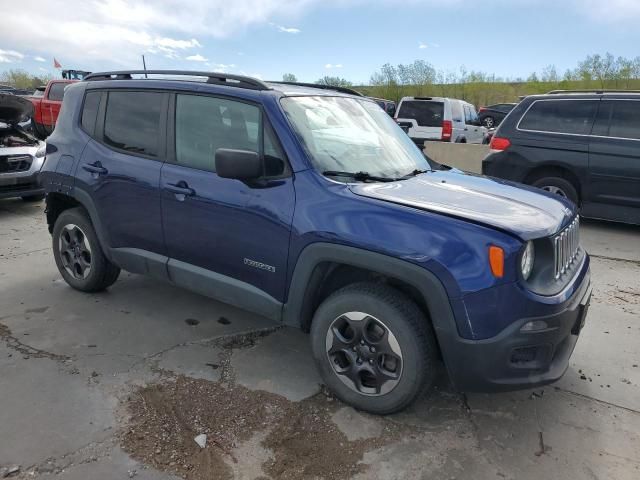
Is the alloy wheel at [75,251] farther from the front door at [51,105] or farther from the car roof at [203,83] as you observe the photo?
the front door at [51,105]

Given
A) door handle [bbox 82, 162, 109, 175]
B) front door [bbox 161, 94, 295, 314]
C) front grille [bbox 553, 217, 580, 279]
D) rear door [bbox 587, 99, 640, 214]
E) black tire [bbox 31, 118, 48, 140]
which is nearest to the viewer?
front grille [bbox 553, 217, 580, 279]

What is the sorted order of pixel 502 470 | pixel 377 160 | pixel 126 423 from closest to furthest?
pixel 502 470, pixel 126 423, pixel 377 160

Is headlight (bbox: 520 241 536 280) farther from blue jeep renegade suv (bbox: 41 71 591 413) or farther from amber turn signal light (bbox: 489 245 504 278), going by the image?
amber turn signal light (bbox: 489 245 504 278)

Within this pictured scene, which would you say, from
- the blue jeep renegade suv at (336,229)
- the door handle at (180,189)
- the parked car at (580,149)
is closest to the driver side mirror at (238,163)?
the blue jeep renegade suv at (336,229)

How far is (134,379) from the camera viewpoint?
3201 millimetres

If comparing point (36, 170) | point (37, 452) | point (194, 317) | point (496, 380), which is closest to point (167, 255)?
point (194, 317)

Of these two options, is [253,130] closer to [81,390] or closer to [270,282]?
[270,282]

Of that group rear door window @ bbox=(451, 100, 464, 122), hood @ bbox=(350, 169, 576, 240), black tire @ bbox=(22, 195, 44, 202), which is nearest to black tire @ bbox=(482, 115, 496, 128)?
rear door window @ bbox=(451, 100, 464, 122)

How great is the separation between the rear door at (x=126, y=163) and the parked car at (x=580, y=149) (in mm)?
5389

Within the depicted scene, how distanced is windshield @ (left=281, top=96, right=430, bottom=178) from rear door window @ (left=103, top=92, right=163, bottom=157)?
1.10 metres

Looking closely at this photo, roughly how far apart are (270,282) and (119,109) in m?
1.99

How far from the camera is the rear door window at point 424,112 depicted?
1456 cm

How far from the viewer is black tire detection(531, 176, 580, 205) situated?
7.11 meters

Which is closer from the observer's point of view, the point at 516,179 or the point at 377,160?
the point at 377,160
